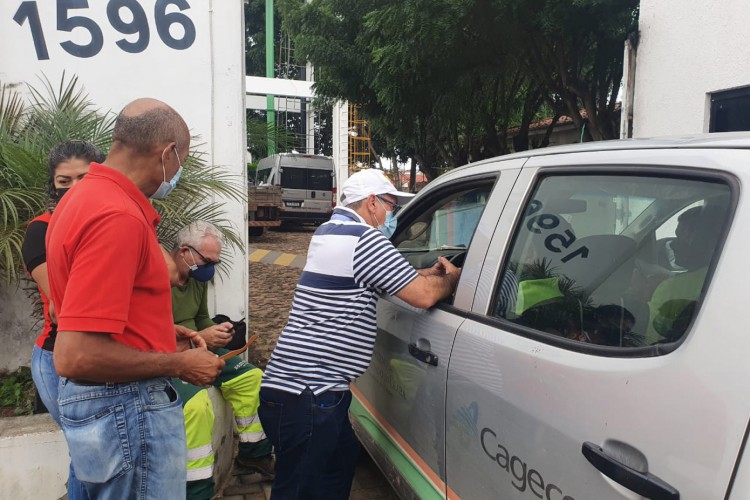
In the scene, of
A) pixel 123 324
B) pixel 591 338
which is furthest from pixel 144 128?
pixel 591 338

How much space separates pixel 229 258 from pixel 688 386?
3.35m

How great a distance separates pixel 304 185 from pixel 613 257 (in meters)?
16.2

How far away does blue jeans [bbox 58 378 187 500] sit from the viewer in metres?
1.55

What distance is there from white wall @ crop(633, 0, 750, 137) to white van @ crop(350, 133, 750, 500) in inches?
126

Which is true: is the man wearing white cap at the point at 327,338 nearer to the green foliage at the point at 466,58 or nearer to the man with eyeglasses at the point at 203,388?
the man with eyeglasses at the point at 203,388

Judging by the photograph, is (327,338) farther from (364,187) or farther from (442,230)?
(442,230)

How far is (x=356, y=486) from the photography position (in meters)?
3.16

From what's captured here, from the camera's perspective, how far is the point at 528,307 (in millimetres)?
1815

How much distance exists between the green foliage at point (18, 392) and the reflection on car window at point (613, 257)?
2.95 m

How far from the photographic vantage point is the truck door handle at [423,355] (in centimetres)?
210

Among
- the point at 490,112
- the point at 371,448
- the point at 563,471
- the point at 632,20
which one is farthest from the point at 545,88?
the point at 563,471

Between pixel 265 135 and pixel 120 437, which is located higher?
pixel 265 135

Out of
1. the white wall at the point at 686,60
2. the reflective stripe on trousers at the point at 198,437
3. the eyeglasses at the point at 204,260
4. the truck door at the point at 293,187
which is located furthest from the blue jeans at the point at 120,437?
the truck door at the point at 293,187

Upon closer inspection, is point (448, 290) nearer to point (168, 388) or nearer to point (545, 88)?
point (168, 388)
